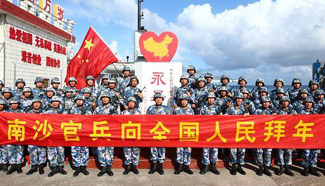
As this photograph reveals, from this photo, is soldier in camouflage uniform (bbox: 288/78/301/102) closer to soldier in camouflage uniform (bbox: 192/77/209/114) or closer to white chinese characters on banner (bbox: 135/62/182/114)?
soldier in camouflage uniform (bbox: 192/77/209/114)

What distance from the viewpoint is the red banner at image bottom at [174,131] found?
5.27 meters

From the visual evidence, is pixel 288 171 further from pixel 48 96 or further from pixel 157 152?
pixel 48 96

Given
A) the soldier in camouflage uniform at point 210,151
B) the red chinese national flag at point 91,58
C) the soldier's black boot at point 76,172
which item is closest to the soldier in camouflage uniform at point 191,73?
the soldier in camouflage uniform at point 210,151

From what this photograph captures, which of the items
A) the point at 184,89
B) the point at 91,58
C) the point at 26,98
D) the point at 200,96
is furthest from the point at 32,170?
the point at 200,96

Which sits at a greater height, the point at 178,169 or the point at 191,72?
the point at 191,72

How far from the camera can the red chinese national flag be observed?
25.3 ft

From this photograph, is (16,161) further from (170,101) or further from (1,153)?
(170,101)

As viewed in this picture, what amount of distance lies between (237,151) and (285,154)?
115 centimetres

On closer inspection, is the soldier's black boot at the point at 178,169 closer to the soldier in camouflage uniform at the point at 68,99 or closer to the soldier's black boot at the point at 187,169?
the soldier's black boot at the point at 187,169

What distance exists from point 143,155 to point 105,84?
8.61ft

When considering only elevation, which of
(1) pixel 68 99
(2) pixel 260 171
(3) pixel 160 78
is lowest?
(2) pixel 260 171

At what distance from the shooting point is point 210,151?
559 centimetres

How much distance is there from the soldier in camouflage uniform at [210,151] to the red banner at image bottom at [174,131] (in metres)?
0.25

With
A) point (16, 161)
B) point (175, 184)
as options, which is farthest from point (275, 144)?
point (16, 161)
